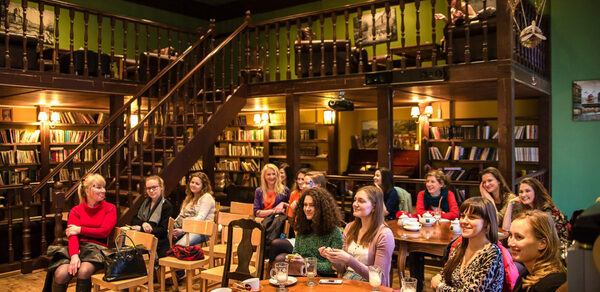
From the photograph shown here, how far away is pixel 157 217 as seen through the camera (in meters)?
5.05

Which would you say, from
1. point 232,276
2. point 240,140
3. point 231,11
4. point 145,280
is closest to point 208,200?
point 145,280

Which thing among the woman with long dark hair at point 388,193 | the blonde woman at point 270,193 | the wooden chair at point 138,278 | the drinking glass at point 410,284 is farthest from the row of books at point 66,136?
the drinking glass at point 410,284

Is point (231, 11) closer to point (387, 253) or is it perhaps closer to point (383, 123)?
point (383, 123)

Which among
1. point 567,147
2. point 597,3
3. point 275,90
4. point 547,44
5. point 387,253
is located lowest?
point 387,253

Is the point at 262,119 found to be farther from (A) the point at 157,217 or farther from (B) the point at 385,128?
(A) the point at 157,217

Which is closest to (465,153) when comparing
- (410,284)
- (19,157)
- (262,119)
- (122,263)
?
(262,119)

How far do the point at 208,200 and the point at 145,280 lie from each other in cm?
151

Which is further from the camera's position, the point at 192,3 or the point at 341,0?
the point at 192,3

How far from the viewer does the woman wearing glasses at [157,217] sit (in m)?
4.96

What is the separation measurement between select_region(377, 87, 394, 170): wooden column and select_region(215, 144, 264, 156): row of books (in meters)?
5.22

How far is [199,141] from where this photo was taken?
7.19m

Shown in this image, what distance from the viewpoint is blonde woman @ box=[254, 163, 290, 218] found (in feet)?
19.7

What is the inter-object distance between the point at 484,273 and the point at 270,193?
3808mm

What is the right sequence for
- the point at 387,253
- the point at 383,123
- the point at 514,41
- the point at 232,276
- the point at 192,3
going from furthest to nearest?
1. the point at 192,3
2. the point at 383,123
3. the point at 514,41
4. the point at 232,276
5. the point at 387,253
